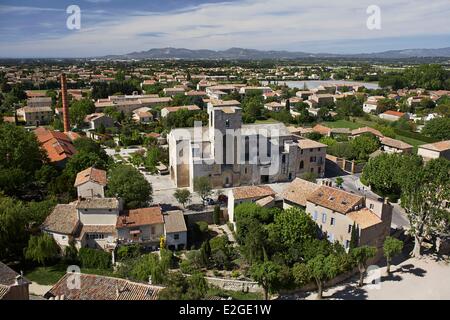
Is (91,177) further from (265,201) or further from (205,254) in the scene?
(265,201)

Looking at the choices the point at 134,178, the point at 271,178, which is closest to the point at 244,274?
the point at 134,178

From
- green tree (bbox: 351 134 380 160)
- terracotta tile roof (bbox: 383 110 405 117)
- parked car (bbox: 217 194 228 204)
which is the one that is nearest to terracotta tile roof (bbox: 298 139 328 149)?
green tree (bbox: 351 134 380 160)

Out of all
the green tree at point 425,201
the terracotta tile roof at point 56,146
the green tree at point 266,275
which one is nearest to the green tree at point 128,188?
the green tree at point 266,275

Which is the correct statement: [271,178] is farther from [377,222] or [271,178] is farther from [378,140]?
[378,140]
